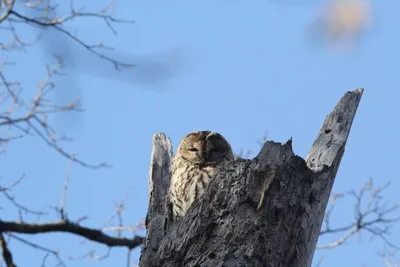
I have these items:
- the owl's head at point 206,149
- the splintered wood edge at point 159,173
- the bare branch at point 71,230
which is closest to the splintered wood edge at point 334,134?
the splintered wood edge at point 159,173

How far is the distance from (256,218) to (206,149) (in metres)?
2.16

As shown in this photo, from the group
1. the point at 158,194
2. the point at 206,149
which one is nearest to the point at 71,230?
the point at 206,149

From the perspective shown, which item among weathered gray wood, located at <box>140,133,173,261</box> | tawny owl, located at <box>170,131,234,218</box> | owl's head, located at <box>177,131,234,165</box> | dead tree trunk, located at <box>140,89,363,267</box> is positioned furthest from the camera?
owl's head, located at <box>177,131,234,165</box>

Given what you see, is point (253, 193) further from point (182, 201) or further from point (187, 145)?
point (187, 145)

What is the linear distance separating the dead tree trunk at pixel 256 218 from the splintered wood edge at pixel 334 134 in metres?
0.14

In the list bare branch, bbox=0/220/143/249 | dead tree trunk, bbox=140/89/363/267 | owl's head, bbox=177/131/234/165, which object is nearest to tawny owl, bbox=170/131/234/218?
owl's head, bbox=177/131/234/165

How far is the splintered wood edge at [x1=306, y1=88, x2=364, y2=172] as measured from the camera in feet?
13.5

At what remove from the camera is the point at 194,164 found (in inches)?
220

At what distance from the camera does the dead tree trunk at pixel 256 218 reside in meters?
3.64

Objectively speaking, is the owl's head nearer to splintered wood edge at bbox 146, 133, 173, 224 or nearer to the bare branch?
splintered wood edge at bbox 146, 133, 173, 224

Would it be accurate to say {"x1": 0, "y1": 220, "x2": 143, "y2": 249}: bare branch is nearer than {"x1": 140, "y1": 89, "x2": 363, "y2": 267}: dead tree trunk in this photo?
No

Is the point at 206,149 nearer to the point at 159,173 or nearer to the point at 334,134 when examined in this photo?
the point at 159,173

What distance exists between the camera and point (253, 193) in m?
3.74

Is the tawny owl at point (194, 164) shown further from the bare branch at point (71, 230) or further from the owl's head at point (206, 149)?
the bare branch at point (71, 230)
